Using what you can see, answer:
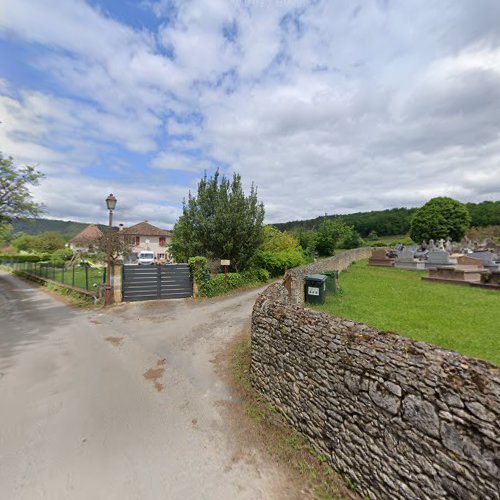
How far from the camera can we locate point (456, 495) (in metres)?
2.33

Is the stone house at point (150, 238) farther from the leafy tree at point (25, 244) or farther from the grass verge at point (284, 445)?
the grass verge at point (284, 445)

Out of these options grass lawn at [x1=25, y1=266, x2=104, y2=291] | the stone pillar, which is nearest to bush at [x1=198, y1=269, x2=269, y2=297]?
the stone pillar

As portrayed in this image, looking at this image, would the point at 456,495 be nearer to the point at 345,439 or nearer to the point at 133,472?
the point at 345,439

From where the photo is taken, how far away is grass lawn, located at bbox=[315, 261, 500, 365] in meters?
6.44

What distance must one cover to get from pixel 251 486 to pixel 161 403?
2313 millimetres

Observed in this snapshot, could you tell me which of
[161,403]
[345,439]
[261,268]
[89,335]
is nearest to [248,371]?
[161,403]

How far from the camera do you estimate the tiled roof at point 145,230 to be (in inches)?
1797

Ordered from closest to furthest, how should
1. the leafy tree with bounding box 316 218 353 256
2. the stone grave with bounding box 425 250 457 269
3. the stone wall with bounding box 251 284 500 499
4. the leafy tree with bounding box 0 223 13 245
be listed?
the stone wall with bounding box 251 284 500 499 < the leafy tree with bounding box 0 223 13 245 < the stone grave with bounding box 425 250 457 269 < the leafy tree with bounding box 316 218 353 256

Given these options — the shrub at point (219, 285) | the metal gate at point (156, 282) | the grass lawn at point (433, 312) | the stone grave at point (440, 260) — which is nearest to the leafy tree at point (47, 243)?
the metal gate at point (156, 282)

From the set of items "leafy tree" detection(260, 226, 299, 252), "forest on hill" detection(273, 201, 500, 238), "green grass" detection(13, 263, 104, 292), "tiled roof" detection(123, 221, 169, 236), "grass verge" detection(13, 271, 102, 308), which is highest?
"forest on hill" detection(273, 201, 500, 238)

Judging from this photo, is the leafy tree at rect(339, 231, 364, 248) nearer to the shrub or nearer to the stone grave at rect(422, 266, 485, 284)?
the stone grave at rect(422, 266, 485, 284)

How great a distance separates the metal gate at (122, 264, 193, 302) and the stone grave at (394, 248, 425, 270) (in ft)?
62.7

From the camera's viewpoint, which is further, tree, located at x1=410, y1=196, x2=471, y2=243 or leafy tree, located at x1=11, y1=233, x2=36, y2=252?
leafy tree, located at x1=11, y1=233, x2=36, y2=252

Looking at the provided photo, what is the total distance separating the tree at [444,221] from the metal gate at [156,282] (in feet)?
156
